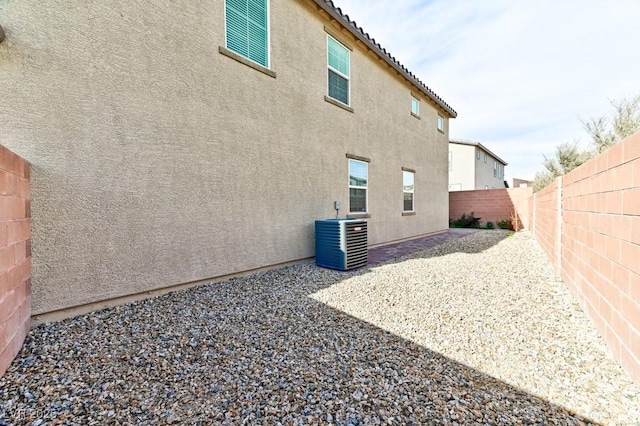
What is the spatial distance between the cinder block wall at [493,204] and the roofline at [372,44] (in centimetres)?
745

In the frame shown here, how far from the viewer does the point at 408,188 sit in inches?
436

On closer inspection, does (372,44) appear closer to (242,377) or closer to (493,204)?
(242,377)

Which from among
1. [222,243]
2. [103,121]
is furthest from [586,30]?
[103,121]

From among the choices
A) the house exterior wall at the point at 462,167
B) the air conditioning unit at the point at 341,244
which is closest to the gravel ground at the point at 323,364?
the air conditioning unit at the point at 341,244

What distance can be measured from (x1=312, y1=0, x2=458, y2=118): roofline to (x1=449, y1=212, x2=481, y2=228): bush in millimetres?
7823

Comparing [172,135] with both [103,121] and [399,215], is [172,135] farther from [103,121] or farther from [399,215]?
[399,215]

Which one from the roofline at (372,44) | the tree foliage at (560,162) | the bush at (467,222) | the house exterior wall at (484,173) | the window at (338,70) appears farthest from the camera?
the house exterior wall at (484,173)

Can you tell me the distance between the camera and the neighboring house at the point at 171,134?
3309 millimetres

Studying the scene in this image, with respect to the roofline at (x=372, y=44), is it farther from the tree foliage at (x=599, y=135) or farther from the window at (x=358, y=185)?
the tree foliage at (x=599, y=135)

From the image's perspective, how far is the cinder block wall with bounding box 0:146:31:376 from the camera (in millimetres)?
2348

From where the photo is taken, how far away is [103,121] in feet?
12.2

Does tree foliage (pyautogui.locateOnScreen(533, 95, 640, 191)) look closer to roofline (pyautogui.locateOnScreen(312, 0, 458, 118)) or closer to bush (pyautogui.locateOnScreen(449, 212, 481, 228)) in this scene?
bush (pyautogui.locateOnScreen(449, 212, 481, 228))

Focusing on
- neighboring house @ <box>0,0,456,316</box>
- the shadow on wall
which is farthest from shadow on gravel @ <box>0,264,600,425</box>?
neighboring house @ <box>0,0,456,316</box>

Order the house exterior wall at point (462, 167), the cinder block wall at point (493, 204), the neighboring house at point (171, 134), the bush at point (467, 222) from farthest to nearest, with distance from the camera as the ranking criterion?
the house exterior wall at point (462, 167) → the bush at point (467, 222) → the cinder block wall at point (493, 204) → the neighboring house at point (171, 134)
